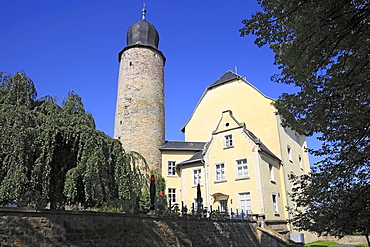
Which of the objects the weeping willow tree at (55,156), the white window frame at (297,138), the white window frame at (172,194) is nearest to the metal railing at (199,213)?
the weeping willow tree at (55,156)

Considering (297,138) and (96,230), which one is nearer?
(96,230)

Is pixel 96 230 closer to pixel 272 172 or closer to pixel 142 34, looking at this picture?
pixel 272 172

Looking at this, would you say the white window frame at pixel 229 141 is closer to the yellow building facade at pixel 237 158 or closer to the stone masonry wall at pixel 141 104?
the yellow building facade at pixel 237 158

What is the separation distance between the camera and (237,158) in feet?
67.4

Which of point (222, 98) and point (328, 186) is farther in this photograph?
point (222, 98)

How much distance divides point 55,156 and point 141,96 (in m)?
14.5

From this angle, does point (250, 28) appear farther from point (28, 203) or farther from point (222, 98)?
point (222, 98)

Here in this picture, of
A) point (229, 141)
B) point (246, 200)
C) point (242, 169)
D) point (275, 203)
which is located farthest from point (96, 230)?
point (275, 203)

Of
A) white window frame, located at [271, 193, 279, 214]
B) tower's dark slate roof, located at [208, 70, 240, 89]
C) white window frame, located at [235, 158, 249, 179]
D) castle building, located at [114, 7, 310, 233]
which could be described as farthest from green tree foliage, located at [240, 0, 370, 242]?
tower's dark slate roof, located at [208, 70, 240, 89]

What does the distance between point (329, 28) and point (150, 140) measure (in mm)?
19720

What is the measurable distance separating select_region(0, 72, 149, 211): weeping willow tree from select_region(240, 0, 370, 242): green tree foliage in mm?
5664

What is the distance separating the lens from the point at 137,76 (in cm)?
2508

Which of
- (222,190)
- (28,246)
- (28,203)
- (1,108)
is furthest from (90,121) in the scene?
(222,190)

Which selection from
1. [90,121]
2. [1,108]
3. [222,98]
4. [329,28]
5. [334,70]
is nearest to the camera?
[329,28]
